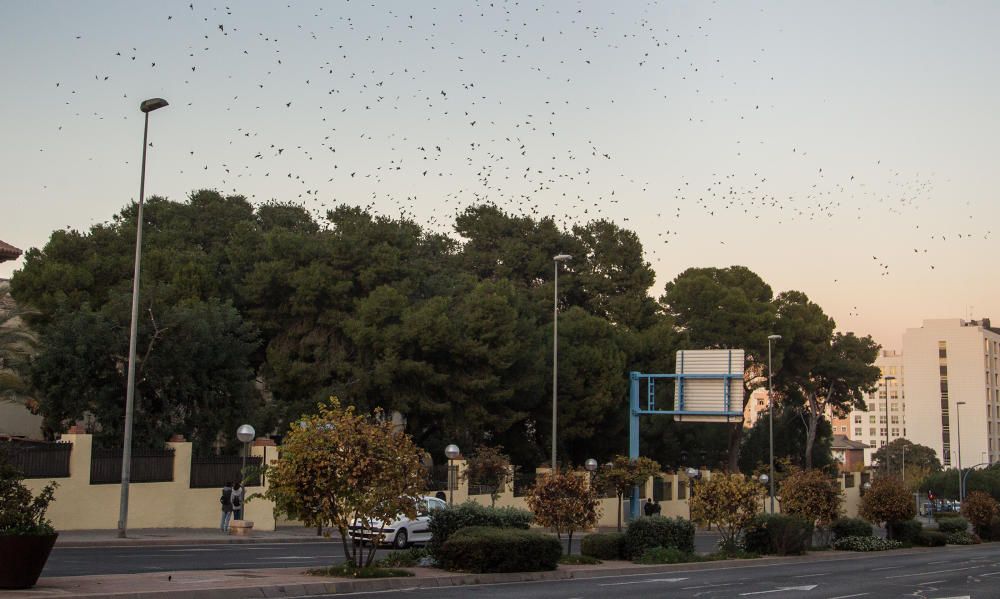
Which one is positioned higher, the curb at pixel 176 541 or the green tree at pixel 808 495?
the green tree at pixel 808 495

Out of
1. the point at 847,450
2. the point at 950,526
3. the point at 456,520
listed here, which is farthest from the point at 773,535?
the point at 847,450

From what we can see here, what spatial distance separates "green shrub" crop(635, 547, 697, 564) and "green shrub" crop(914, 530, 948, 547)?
22792mm

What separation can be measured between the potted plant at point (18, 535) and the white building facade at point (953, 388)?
6164 inches

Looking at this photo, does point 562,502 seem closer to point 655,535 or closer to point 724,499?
point 655,535

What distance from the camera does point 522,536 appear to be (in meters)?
22.6

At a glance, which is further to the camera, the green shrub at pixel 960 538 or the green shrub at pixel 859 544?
the green shrub at pixel 960 538

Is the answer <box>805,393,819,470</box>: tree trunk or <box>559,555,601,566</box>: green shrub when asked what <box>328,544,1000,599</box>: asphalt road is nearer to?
<box>559,555,601,566</box>: green shrub

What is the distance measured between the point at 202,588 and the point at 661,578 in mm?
11463

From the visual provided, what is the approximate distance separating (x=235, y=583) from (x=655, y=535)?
14355 millimetres

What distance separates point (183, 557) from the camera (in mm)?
24469

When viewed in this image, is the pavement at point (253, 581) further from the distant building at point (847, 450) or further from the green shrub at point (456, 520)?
the distant building at point (847, 450)

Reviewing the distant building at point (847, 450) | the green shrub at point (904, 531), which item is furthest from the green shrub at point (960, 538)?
the distant building at point (847, 450)

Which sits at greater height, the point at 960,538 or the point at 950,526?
the point at 950,526

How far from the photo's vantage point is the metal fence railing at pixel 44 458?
31.2 meters
